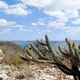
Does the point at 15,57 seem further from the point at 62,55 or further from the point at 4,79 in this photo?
the point at 62,55

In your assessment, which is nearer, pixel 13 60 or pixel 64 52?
pixel 64 52

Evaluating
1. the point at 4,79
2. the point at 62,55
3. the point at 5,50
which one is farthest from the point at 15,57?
the point at 62,55

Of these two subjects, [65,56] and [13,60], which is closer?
[65,56]

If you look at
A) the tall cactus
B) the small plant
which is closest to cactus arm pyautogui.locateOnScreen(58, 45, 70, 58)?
the tall cactus

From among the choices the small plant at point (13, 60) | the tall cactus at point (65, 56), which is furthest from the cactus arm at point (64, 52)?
the small plant at point (13, 60)

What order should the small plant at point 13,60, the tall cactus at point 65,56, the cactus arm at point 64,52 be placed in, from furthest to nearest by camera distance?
the small plant at point 13,60
the cactus arm at point 64,52
the tall cactus at point 65,56

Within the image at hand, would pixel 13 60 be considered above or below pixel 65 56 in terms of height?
below

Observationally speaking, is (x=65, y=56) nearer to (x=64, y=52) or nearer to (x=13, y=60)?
(x=64, y=52)

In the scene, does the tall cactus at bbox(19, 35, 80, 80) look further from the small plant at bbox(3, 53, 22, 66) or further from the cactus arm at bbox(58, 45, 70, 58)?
the small plant at bbox(3, 53, 22, 66)

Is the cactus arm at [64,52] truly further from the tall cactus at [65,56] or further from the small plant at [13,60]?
the small plant at [13,60]

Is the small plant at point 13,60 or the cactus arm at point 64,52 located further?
the small plant at point 13,60

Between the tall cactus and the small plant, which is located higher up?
the tall cactus

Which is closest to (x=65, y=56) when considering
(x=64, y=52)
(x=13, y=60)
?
(x=64, y=52)

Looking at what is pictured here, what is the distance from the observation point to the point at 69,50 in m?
5.39
